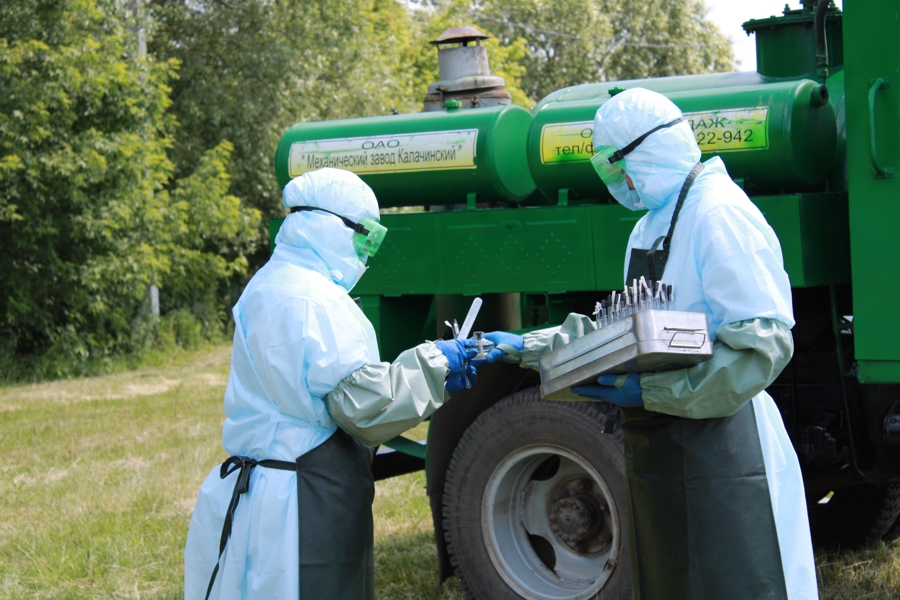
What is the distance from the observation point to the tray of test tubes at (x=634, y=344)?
8.50ft

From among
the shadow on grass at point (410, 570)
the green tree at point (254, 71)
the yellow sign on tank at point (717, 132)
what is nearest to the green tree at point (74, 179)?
the green tree at point (254, 71)

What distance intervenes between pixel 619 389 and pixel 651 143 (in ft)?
2.27

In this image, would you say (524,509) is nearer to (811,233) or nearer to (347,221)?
(811,233)

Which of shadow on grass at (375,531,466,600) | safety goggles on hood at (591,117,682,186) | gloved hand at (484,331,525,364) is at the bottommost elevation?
shadow on grass at (375,531,466,600)

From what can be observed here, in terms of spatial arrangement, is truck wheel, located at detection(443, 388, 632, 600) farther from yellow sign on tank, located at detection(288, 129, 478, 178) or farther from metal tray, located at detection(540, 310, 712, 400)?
metal tray, located at detection(540, 310, 712, 400)

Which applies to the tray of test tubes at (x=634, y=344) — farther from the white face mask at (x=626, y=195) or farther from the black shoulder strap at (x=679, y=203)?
the white face mask at (x=626, y=195)

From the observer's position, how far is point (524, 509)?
177 inches

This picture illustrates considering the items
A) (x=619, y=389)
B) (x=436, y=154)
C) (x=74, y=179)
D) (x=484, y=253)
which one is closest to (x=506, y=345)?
(x=619, y=389)

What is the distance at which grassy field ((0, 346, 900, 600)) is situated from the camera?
514 cm

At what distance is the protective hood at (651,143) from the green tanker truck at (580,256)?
0.93 meters

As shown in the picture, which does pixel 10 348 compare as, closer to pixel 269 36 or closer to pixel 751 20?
pixel 269 36

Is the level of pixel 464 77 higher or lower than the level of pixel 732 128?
higher

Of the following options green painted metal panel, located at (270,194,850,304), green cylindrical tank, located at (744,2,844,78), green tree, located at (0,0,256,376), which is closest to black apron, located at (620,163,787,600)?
green painted metal panel, located at (270,194,850,304)

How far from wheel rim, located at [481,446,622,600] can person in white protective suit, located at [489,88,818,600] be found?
1.25 metres
